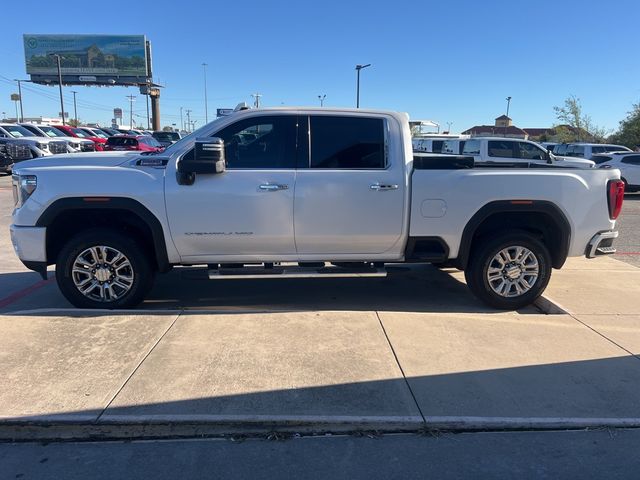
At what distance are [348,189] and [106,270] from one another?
8.08ft

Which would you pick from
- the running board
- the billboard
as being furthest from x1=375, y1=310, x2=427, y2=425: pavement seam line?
the billboard

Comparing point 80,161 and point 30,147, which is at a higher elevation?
point 30,147

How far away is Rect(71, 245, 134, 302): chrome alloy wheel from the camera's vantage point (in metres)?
5.08

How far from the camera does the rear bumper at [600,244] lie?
17.7 feet

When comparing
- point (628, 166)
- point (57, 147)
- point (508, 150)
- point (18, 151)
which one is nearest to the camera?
point (508, 150)

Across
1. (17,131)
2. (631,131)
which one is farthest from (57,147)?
(631,131)

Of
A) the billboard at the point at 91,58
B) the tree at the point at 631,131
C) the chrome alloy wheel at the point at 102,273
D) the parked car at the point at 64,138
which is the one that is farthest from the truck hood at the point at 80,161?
the billboard at the point at 91,58

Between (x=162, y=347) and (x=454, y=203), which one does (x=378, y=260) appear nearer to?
(x=454, y=203)

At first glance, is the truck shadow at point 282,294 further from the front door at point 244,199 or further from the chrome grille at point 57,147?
the chrome grille at point 57,147

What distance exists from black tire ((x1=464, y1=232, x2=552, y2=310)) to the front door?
1.90m

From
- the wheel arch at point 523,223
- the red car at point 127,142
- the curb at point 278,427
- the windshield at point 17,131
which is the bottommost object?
the curb at point 278,427

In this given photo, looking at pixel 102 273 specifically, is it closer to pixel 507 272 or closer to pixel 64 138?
pixel 507 272

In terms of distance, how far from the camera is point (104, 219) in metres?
5.24

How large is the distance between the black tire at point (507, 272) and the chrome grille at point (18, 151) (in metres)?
18.2
